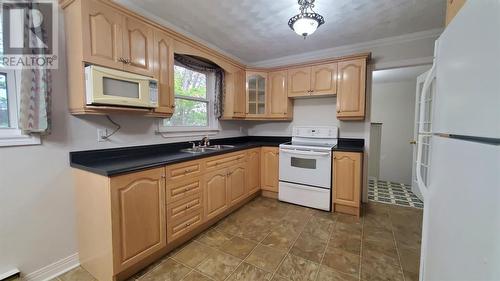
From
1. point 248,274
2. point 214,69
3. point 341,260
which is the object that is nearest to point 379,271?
point 341,260

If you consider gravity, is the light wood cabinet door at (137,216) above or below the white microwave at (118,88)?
below

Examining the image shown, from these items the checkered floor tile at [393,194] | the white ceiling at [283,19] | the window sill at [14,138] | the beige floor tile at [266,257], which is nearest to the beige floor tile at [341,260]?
the beige floor tile at [266,257]

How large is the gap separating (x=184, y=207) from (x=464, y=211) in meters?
1.94

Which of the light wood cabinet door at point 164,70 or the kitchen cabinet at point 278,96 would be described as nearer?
the light wood cabinet door at point 164,70

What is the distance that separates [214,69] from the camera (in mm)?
3107

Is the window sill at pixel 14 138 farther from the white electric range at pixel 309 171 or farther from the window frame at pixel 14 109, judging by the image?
the white electric range at pixel 309 171

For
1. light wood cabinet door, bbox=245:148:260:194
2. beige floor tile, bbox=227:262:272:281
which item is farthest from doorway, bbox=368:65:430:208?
beige floor tile, bbox=227:262:272:281

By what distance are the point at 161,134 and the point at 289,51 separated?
7.70ft

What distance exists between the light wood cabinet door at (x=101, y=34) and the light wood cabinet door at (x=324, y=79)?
246cm

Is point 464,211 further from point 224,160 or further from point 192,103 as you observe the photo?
point 192,103

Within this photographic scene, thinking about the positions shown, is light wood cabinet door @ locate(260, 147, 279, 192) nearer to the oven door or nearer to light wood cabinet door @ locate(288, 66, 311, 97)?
the oven door

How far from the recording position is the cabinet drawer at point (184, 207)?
6.19 feet

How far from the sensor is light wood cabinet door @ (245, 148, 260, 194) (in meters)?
3.09

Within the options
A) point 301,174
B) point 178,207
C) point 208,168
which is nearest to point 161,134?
point 208,168
